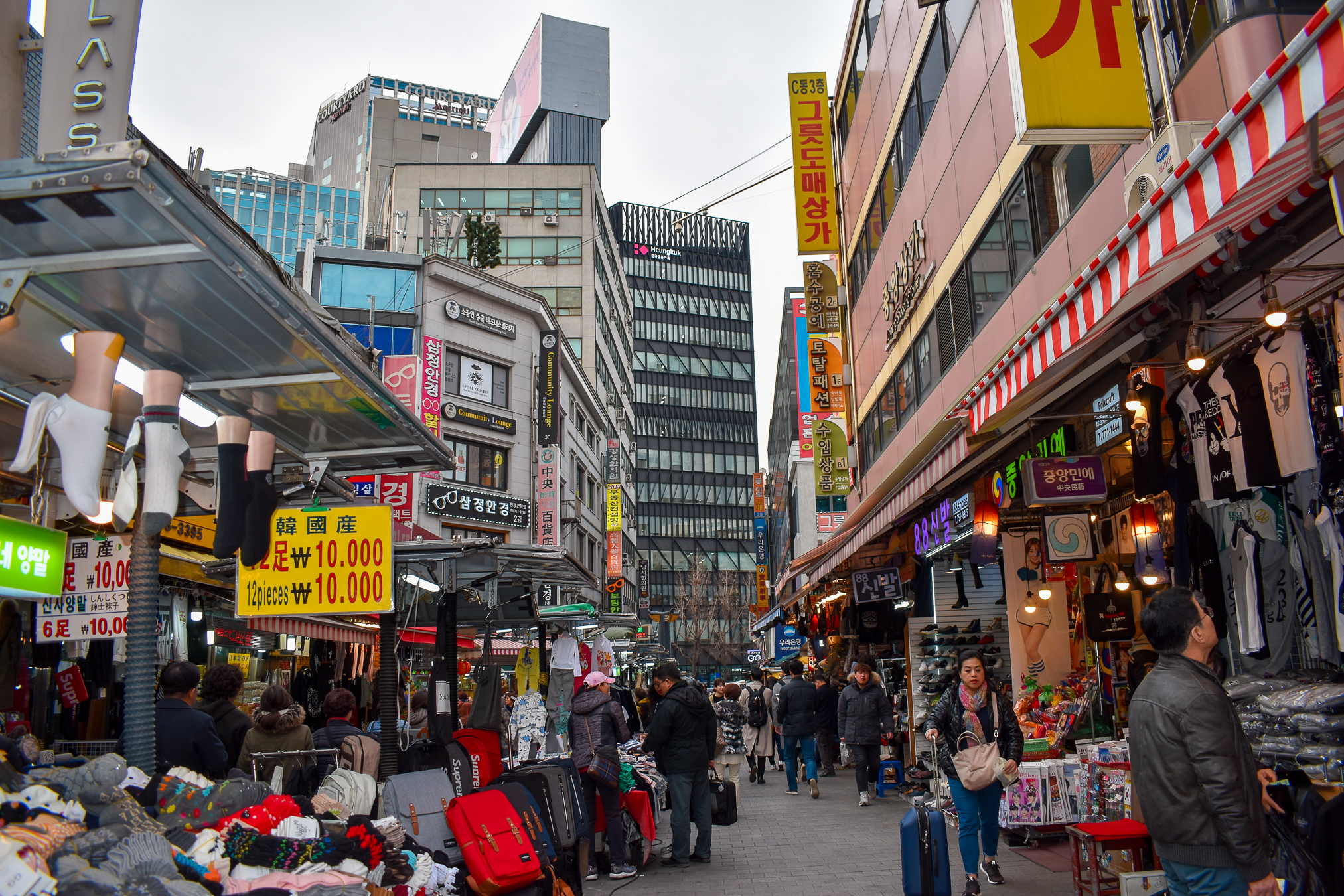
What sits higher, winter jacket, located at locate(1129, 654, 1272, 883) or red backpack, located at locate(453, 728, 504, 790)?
winter jacket, located at locate(1129, 654, 1272, 883)

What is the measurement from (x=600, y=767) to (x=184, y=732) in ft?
11.9

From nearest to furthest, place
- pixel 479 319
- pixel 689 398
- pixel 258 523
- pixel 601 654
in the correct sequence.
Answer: pixel 258 523
pixel 601 654
pixel 479 319
pixel 689 398

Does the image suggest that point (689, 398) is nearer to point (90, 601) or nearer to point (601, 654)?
point (601, 654)

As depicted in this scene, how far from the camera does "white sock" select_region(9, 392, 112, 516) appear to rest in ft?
12.6

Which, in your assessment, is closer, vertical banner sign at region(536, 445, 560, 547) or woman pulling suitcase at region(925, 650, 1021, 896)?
woman pulling suitcase at region(925, 650, 1021, 896)

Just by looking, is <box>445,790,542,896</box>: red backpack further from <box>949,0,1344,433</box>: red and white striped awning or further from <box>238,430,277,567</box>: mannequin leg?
<box>949,0,1344,433</box>: red and white striped awning

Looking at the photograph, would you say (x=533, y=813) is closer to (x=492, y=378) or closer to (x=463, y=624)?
(x=463, y=624)

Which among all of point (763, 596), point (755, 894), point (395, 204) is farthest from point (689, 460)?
point (755, 894)

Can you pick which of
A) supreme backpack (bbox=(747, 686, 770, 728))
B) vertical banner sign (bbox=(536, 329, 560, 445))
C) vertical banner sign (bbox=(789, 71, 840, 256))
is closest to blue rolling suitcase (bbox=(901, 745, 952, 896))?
supreme backpack (bbox=(747, 686, 770, 728))

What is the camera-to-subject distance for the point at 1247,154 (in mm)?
3154

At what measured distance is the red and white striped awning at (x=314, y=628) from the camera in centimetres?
998

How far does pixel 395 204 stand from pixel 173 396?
4551 cm

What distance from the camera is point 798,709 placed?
45.2 feet

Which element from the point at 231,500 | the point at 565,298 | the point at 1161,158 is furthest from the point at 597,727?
the point at 565,298
